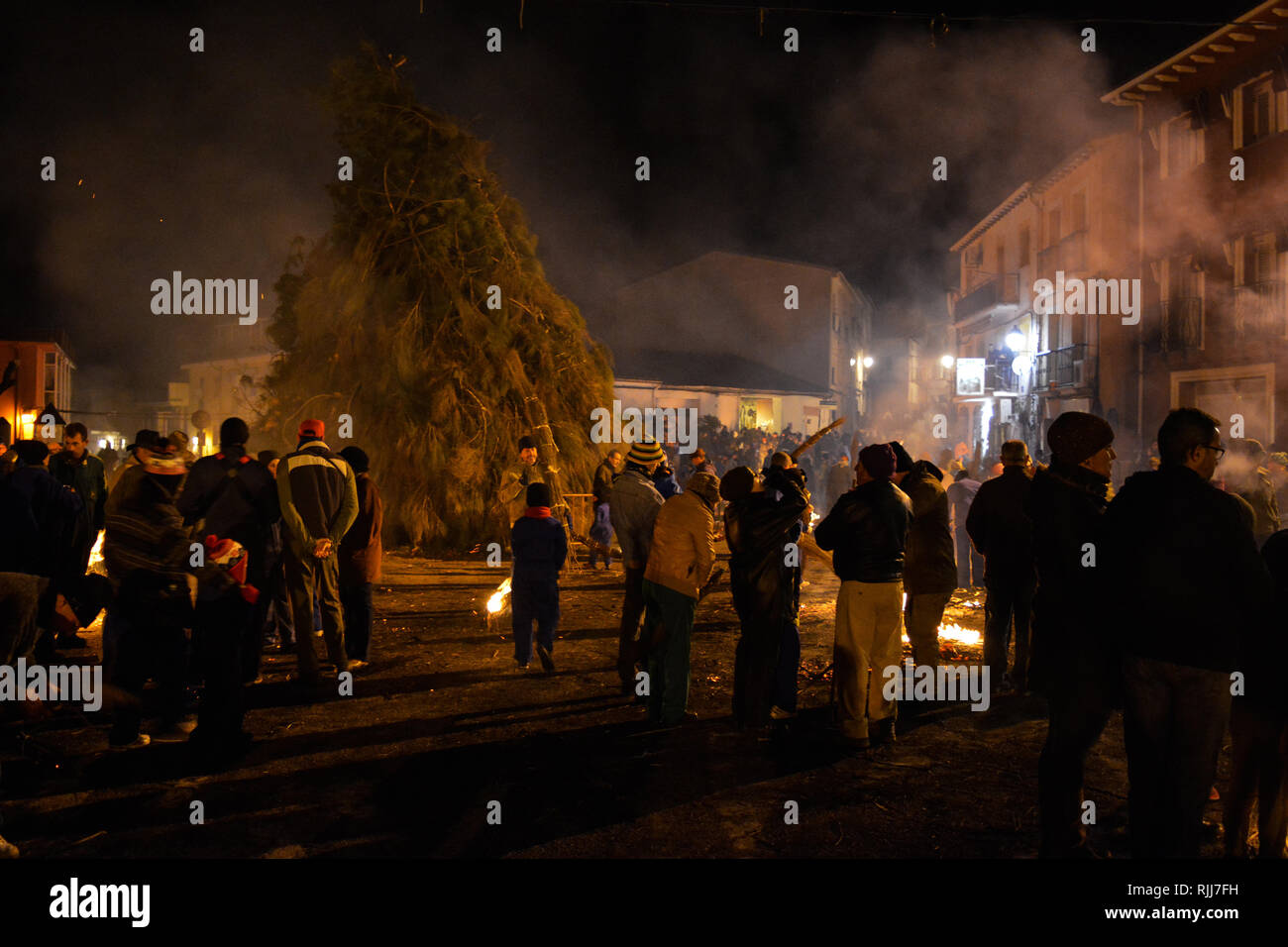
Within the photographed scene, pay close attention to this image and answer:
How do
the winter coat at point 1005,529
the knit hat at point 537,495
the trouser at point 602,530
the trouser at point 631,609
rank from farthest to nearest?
the trouser at point 602,530
the knit hat at point 537,495
the trouser at point 631,609
the winter coat at point 1005,529

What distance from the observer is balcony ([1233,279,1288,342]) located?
19.0 metres

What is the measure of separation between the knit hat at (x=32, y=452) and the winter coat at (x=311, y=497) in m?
2.08

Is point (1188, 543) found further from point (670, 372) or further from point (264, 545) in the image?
point (670, 372)

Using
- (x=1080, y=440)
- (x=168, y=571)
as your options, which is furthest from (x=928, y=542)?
(x=168, y=571)

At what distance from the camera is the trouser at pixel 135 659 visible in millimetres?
5484

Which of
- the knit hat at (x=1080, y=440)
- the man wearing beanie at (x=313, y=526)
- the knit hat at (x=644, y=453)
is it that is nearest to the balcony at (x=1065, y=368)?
the knit hat at (x=644, y=453)

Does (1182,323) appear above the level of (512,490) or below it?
above

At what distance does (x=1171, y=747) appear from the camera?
3.40 meters

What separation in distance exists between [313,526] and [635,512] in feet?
8.83

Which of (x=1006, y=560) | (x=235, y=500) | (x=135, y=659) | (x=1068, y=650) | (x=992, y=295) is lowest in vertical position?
(x=135, y=659)

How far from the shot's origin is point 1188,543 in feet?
11.1

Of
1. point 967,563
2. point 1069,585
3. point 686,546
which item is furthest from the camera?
point 967,563

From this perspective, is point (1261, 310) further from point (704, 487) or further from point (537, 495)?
point (537, 495)

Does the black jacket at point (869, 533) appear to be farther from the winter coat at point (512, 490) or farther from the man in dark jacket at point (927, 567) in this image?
the winter coat at point (512, 490)
